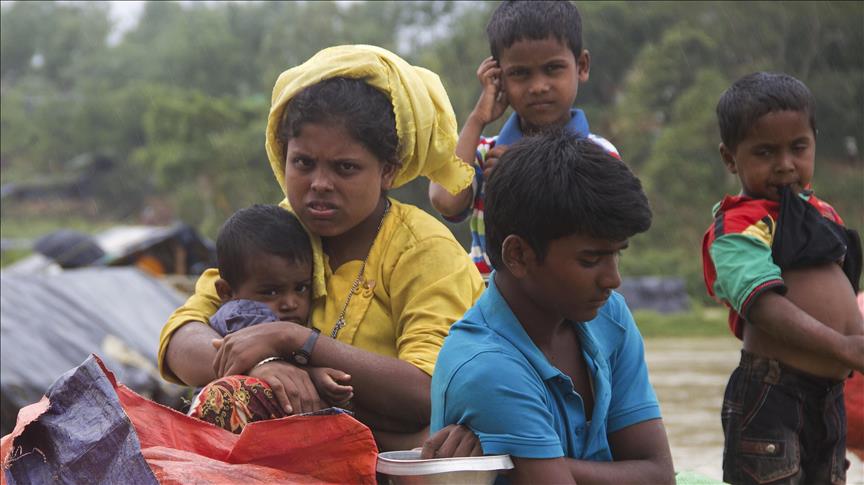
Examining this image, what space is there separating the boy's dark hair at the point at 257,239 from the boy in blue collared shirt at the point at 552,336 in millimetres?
603

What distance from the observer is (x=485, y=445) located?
1.99 m

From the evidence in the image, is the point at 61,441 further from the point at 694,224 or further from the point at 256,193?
the point at 256,193

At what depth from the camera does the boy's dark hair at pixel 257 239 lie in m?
2.63

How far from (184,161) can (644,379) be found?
3313cm

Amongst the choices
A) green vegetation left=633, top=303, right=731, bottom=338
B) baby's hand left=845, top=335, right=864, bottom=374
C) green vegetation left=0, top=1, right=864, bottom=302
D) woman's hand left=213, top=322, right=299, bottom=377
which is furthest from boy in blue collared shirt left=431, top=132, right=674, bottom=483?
green vegetation left=0, top=1, right=864, bottom=302

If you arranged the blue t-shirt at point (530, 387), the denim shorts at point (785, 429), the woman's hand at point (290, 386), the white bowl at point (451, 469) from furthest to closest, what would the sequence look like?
the denim shorts at point (785, 429), the woman's hand at point (290, 386), the blue t-shirt at point (530, 387), the white bowl at point (451, 469)

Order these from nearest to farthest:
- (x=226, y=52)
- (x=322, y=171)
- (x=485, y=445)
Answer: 1. (x=485, y=445)
2. (x=322, y=171)
3. (x=226, y=52)

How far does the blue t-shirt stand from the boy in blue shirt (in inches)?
42.5

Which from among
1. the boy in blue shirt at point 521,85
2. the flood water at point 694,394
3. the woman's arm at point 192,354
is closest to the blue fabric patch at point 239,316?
the woman's arm at point 192,354

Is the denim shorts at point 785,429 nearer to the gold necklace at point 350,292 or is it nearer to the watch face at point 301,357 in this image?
the gold necklace at point 350,292

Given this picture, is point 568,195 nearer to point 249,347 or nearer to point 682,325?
point 249,347

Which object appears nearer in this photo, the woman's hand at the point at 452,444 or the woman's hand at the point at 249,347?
the woman's hand at the point at 452,444


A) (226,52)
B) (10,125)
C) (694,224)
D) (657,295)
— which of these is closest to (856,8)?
(694,224)

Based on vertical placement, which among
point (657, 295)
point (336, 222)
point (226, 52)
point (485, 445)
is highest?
point (226, 52)
